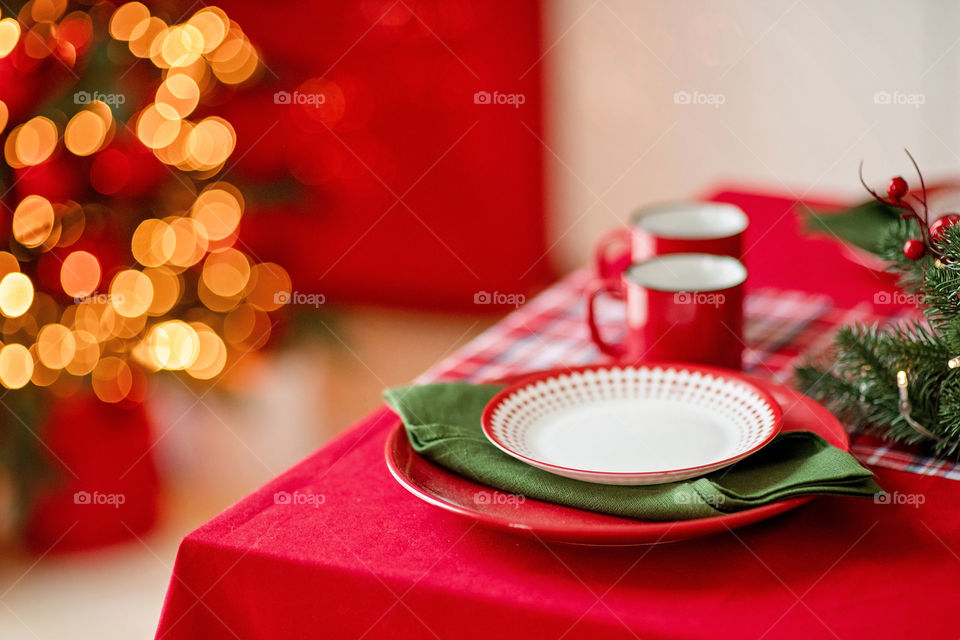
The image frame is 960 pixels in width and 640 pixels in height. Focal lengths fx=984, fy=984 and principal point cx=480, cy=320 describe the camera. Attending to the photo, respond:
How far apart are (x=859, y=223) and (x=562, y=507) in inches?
21.2

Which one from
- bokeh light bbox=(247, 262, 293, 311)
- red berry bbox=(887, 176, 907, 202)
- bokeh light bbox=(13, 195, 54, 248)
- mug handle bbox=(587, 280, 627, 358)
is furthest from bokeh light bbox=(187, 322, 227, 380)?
red berry bbox=(887, 176, 907, 202)

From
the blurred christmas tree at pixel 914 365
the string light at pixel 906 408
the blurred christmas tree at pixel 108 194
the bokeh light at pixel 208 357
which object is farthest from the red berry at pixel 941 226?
the bokeh light at pixel 208 357

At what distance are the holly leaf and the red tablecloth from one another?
34cm

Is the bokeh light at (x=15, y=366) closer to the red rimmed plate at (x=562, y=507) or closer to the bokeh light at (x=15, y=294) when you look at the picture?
the bokeh light at (x=15, y=294)

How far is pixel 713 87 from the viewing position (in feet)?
8.28

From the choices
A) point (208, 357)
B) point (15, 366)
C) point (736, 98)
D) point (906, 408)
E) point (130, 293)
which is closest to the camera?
point (906, 408)

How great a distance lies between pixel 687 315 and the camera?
83cm

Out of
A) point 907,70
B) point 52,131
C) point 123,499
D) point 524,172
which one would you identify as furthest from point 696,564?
point 524,172

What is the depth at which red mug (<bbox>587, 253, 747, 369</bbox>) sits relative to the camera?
0.83m

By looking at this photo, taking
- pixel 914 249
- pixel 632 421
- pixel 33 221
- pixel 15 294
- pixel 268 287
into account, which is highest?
pixel 914 249

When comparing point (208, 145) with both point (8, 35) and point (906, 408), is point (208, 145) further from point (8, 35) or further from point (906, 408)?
point (906, 408)

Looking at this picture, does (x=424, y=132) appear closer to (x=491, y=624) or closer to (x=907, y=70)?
(x=907, y=70)

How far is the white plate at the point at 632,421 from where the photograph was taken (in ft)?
2.18

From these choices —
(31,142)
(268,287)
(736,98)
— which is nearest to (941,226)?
(31,142)
